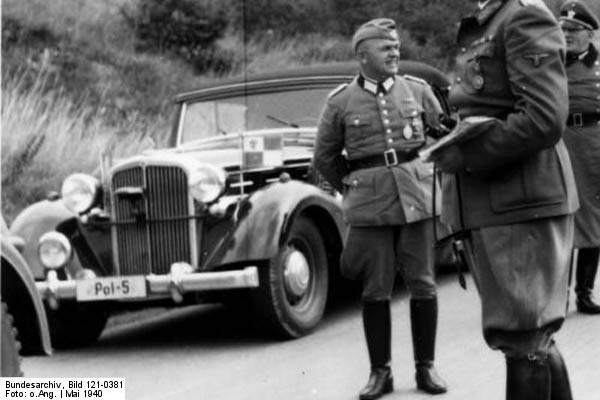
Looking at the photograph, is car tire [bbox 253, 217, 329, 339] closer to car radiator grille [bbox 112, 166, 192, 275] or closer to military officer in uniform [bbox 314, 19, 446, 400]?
car radiator grille [bbox 112, 166, 192, 275]

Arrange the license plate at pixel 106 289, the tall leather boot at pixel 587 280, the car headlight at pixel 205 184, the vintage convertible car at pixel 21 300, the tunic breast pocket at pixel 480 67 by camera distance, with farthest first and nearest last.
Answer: the tall leather boot at pixel 587 280 < the car headlight at pixel 205 184 < the license plate at pixel 106 289 < the vintage convertible car at pixel 21 300 < the tunic breast pocket at pixel 480 67

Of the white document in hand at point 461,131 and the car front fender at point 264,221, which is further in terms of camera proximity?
the car front fender at point 264,221

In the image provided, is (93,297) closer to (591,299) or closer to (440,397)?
(440,397)

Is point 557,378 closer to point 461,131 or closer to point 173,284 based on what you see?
point 461,131

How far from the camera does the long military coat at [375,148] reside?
5641mm

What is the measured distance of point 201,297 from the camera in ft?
23.6

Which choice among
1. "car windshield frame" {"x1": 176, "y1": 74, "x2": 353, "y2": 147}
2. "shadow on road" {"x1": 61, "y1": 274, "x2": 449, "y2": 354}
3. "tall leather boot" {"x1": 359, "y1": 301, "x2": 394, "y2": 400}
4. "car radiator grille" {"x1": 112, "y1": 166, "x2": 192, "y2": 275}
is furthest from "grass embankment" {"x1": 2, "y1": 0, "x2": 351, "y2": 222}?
"tall leather boot" {"x1": 359, "y1": 301, "x2": 394, "y2": 400}

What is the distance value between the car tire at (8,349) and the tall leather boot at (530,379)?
166 centimetres

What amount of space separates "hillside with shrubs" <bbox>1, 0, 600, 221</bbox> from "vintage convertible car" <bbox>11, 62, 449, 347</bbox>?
1.64 metres

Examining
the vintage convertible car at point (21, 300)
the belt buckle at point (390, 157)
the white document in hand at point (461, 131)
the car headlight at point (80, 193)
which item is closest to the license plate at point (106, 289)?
the car headlight at point (80, 193)

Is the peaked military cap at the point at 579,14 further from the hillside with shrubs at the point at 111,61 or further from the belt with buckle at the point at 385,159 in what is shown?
the hillside with shrubs at the point at 111,61

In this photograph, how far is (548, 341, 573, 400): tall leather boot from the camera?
390 centimetres

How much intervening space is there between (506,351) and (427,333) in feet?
6.04

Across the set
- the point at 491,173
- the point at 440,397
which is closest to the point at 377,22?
the point at 440,397
